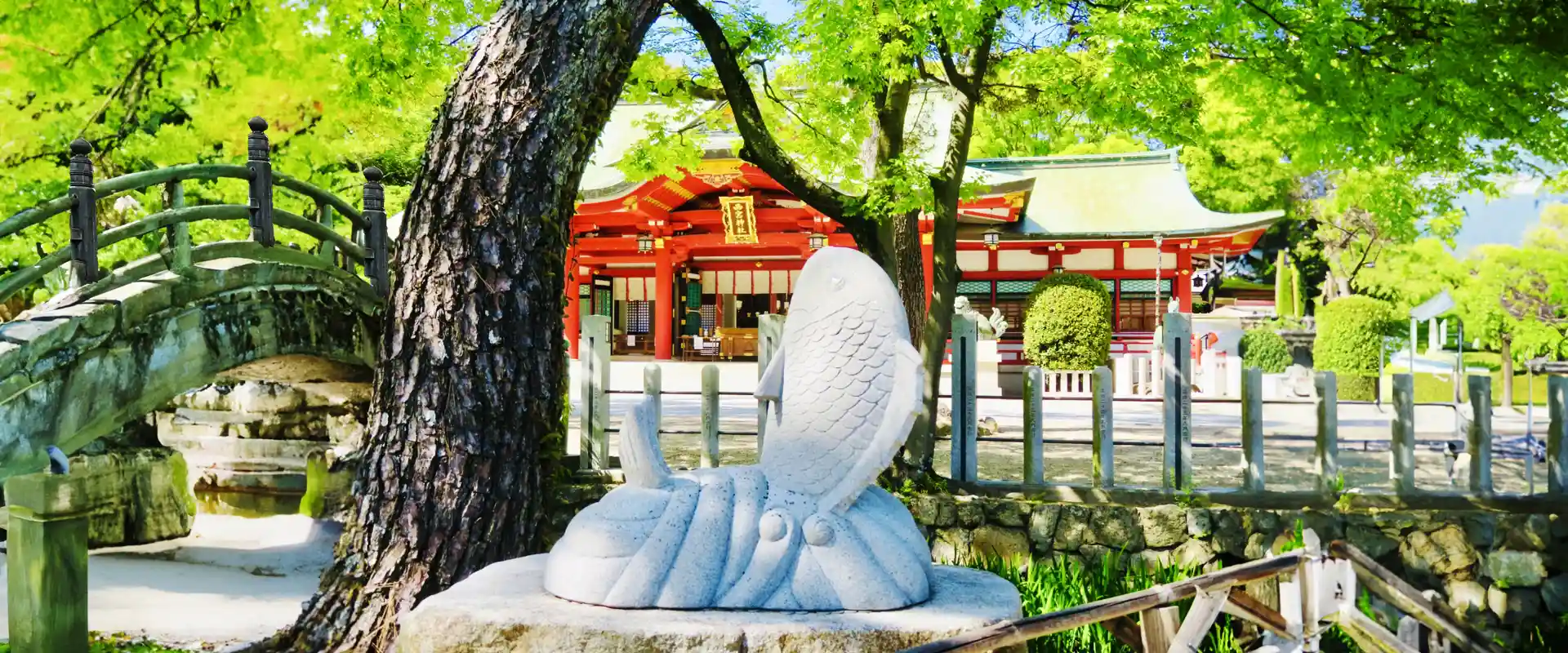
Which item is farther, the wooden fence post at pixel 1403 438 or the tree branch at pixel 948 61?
the tree branch at pixel 948 61

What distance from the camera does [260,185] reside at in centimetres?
704

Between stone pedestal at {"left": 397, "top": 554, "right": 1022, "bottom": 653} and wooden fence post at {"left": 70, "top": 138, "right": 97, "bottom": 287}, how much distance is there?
4.01 metres

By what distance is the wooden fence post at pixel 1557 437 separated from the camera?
564 cm

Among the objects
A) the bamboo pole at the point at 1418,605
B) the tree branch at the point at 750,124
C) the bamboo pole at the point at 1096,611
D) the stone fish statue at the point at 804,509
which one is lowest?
the bamboo pole at the point at 1418,605

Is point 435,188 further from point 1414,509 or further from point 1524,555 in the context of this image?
point 1524,555

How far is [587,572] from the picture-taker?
130 inches

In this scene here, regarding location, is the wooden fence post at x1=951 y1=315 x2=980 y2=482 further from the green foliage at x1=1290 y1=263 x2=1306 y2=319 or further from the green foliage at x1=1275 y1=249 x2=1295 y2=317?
the green foliage at x1=1275 y1=249 x2=1295 y2=317

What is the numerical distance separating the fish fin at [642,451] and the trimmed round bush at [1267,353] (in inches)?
706

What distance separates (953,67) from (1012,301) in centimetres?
1372

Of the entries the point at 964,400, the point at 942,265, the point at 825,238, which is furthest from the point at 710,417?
the point at 825,238

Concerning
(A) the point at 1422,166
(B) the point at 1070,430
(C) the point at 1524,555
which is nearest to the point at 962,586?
(C) the point at 1524,555

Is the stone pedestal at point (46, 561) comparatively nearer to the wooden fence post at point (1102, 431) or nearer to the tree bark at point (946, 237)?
the tree bark at point (946, 237)

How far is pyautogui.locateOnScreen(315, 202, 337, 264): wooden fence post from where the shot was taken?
26.6 feet

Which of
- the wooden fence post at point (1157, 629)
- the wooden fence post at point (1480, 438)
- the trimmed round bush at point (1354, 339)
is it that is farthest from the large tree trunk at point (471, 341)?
the trimmed round bush at point (1354, 339)
